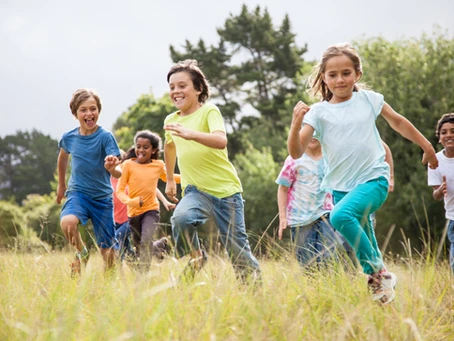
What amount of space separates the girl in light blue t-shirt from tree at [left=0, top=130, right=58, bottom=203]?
45920 millimetres

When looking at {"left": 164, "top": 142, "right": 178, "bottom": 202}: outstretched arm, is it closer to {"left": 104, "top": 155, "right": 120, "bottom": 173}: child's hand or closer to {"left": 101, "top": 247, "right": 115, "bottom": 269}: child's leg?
{"left": 104, "top": 155, "right": 120, "bottom": 173}: child's hand

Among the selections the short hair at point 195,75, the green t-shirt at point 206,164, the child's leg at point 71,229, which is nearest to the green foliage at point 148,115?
the child's leg at point 71,229

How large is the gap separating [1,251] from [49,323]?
3202mm

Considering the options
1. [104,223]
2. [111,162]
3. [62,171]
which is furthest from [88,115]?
[104,223]

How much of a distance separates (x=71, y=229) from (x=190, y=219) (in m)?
1.61

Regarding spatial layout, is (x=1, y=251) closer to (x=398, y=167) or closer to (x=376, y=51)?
(x=398, y=167)

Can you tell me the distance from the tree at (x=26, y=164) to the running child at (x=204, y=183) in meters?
44.8

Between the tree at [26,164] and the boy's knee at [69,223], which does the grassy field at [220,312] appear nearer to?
the boy's knee at [69,223]

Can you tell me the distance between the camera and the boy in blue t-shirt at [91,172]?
22.0 feet

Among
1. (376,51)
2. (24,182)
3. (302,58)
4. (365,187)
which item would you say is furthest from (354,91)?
(24,182)

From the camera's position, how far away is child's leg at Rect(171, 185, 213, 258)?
5.24 metres

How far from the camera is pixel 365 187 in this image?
15.4 ft

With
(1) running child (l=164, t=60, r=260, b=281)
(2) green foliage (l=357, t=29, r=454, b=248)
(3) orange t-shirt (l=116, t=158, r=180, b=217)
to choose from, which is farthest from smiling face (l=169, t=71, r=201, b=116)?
(2) green foliage (l=357, t=29, r=454, b=248)

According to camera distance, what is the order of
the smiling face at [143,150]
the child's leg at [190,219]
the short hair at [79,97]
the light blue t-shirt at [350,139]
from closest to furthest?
the light blue t-shirt at [350,139] → the child's leg at [190,219] → the short hair at [79,97] → the smiling face at [143,150]
